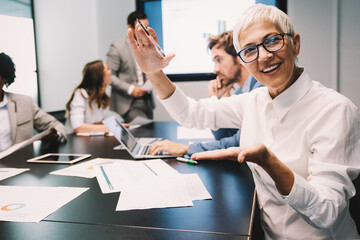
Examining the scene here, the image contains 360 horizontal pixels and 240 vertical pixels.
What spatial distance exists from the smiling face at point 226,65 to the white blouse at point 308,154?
79cm

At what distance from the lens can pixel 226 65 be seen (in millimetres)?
1875

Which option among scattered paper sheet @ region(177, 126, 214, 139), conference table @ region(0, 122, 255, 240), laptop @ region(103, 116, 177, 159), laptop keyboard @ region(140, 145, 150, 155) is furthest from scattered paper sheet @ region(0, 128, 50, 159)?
scattered paper sheet @ region(177, 126, 214, 139)

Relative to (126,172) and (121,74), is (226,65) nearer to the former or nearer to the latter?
(126,172)

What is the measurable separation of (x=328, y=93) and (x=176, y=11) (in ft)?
9.81

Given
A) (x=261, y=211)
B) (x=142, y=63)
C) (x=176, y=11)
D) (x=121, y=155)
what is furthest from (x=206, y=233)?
(x=176, y=11)

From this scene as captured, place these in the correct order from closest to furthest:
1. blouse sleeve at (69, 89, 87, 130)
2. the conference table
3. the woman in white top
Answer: the conference table → blouse sleeve at (69, 89, 87, 130) → the woman in white top

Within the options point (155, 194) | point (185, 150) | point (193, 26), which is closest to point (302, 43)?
point (193, 26)

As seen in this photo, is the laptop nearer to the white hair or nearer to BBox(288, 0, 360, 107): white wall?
A: the white hair

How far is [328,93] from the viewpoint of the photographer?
2.83 feet

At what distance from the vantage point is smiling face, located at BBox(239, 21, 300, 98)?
0.90 metres

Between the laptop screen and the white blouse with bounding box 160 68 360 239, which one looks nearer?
the white blouse with bounding box 160 68 360 239

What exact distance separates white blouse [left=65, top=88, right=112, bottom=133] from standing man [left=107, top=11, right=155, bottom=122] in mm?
387

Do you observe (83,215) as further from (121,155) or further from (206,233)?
(121,155)

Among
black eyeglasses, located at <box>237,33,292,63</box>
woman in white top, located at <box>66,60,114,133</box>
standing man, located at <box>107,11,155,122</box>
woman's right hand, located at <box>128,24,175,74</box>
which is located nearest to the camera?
black eyeglasses, located at <box>237,33,292,63</box>
